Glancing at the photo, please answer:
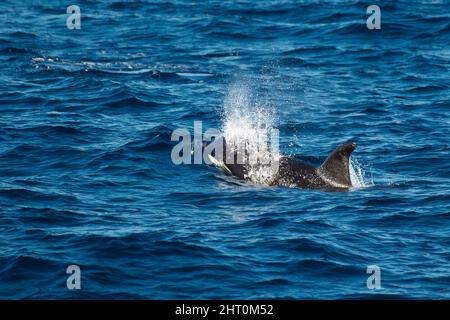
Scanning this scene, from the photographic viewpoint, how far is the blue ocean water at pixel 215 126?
1895cm

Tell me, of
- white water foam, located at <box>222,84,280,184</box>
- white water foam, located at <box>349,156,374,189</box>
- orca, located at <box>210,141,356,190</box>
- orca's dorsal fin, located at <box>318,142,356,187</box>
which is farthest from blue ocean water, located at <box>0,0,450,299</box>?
orca's dorsal fin, located at <box>318,142,356,187</box>

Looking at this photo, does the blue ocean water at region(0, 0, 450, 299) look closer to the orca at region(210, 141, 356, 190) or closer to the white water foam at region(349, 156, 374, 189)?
the white water foam at region(349, 156, 374, 189)

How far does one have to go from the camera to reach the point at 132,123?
29.4 meters

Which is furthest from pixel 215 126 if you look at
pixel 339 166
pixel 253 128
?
pixel 339 166

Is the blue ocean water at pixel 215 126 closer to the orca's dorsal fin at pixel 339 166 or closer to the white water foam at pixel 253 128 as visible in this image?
the white water foam at pixel 253 128

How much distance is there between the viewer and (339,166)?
2345cm

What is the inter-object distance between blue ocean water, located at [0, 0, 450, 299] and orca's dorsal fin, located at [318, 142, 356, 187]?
65 centimetres

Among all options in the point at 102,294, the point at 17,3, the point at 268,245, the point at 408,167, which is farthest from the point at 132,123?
the point at 17,3

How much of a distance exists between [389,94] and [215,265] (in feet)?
47.9

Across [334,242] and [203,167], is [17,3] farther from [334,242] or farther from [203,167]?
[334,242]

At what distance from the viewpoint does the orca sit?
23359 mm

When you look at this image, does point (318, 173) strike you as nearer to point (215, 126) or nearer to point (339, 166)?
point (339, 166)

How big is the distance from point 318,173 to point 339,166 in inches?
23.3

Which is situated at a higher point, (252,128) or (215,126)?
(215,126)
